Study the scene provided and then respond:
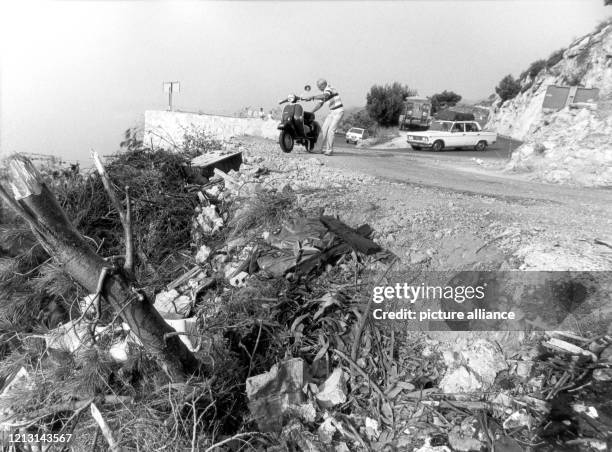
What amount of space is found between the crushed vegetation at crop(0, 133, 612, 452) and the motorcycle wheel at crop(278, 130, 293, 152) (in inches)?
176

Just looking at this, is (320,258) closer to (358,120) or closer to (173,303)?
(173,303)

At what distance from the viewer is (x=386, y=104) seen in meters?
Answer: 39.2

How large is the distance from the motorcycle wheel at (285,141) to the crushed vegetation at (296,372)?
447 cm

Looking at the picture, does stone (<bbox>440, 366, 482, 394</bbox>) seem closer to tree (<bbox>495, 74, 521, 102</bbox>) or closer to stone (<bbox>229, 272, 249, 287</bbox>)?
stone (<bbox>229, 272, 249, 287</bbox>)

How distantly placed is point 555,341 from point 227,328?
2.53m

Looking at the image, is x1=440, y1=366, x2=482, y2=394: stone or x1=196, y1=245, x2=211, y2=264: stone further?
x1=196, y1=245, x2=211, y2=264: stone

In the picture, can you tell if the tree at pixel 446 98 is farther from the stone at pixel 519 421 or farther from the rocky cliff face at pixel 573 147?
the stone at pixel 519 421

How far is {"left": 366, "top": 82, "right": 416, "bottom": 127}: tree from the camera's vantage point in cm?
3888

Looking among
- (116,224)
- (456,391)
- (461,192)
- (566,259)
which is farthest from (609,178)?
(116,224)

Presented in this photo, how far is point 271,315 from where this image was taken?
3449 millimetres

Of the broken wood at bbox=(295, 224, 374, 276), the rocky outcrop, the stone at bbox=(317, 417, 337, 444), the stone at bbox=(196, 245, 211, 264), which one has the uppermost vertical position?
the rocky outcrop

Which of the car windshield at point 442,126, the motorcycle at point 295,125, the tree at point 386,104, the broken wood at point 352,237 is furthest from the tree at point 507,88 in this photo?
the broken wood at point 352,237

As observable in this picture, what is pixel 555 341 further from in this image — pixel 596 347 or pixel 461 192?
pixel 461 192

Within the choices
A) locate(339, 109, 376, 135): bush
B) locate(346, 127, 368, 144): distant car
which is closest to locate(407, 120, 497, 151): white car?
locate(346, 127, 368, 144): distant car
